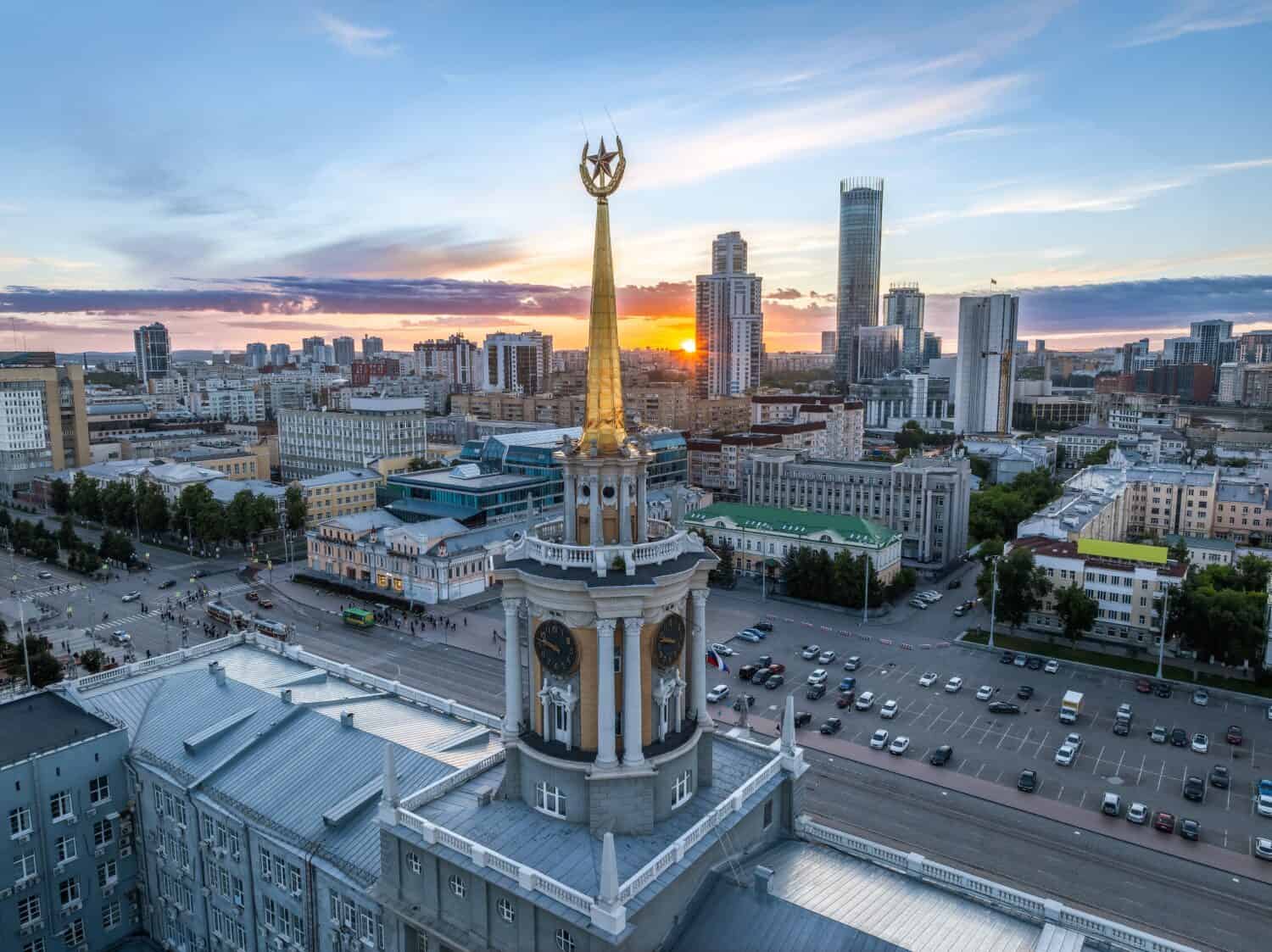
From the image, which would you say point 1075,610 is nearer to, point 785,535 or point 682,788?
point 785,535

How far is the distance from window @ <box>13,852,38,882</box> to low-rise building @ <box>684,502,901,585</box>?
7279 centimetres

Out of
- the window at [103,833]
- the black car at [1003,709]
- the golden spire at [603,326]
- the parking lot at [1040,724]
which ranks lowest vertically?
the parking lot at [1040,724]

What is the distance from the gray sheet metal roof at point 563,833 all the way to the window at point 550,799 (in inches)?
8.4

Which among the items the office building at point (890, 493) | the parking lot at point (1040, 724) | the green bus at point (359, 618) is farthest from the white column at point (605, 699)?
the office building at point (890, 493)

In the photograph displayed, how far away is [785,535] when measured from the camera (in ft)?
324

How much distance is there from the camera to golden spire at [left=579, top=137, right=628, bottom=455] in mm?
23922

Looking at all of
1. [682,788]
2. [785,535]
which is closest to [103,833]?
[682,788]

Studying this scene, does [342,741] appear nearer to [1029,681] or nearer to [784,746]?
[784,746]

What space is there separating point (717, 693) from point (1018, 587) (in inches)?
1255

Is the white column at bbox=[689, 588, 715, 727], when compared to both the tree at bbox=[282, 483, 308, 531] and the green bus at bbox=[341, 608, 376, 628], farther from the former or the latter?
the tree at bbox=[282, 483, 308, 531]

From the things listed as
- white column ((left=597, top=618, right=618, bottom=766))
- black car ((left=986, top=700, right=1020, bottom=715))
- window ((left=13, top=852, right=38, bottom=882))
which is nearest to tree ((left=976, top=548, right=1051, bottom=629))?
black car ((left=986, top=700, right=1020, bottom=715))

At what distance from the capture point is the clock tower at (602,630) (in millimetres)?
23203

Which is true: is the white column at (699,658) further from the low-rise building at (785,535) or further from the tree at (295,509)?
the tree at (295,509)

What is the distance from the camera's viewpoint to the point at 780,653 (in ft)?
247
